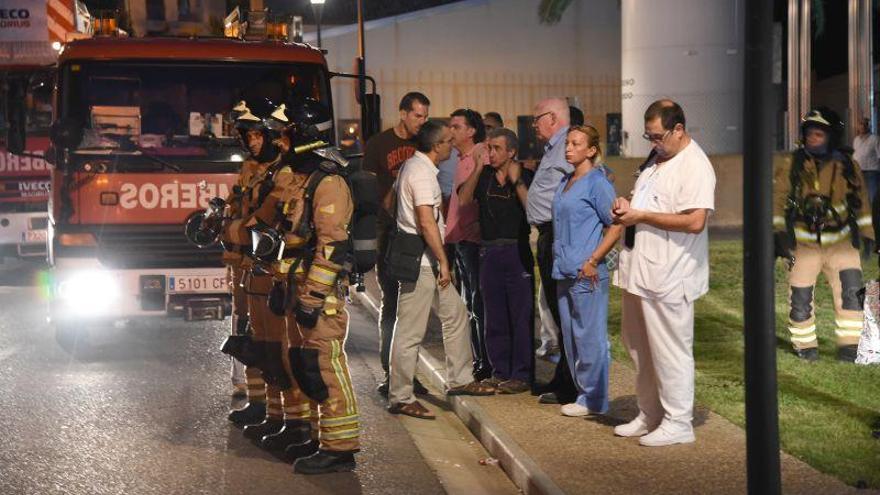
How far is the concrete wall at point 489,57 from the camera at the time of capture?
A: 33.8m

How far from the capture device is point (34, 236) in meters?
17.3

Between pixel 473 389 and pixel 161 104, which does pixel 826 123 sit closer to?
pixel 473 389

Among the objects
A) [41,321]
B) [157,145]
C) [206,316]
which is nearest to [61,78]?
[157,145]

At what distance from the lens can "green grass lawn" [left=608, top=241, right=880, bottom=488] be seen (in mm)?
7633

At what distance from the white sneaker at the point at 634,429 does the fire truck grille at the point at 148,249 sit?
460 centimetres

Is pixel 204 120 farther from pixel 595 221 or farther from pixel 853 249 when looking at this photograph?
pixel 853 249

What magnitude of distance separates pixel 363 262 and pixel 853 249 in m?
4.18

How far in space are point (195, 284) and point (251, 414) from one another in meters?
2.74

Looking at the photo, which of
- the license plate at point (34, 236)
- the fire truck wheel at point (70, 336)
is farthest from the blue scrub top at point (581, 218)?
the license plate at point (34, 236)

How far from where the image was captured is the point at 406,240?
9055 millimetres

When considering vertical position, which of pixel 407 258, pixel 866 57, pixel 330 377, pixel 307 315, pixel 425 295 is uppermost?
pixel 866 57

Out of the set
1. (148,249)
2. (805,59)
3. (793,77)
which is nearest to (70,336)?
(148,249)

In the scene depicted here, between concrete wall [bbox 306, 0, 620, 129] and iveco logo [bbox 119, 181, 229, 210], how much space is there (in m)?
21.8

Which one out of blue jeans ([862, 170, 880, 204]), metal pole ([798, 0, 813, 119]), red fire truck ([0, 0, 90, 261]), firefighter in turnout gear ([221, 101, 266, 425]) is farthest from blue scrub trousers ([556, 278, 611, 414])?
metal pole ([798, 0, 813, 119])
